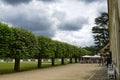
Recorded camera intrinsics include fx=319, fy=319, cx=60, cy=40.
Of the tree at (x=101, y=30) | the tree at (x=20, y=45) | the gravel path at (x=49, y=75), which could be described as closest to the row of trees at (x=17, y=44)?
the tree at (x=20, y=45)

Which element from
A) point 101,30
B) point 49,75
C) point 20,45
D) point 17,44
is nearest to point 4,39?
point 17,44

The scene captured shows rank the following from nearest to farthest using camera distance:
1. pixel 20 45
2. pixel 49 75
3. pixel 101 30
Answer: pixel 49 75 < pixel 20 45 < pixel 101 30

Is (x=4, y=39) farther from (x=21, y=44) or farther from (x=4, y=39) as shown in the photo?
(x=21, y=44)

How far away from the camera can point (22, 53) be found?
3697cm

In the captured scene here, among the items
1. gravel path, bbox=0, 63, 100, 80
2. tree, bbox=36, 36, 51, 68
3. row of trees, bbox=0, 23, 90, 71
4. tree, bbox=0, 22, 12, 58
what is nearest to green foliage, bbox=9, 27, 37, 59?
row of trees, bbox=0, 23, 90, 71

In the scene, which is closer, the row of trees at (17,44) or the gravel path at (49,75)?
the gravel path at (49,75)

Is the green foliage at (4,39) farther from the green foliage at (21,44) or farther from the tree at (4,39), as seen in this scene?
the green foliage at (21,44)

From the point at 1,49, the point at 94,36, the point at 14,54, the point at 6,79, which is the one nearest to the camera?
the point at 6,79

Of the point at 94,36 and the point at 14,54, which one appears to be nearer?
the point at 14,54

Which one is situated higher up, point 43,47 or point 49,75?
point 43,47

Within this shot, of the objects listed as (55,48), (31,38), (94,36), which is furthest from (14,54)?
(94,36)

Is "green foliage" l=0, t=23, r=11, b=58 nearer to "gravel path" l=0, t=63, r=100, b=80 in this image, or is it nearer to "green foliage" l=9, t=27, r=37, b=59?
"green foliage" l=9, t=27, r=37, b=59

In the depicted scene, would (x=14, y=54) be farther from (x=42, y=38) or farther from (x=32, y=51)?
(x=42, y=38)

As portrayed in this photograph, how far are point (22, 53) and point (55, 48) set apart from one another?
19147 millimetres
